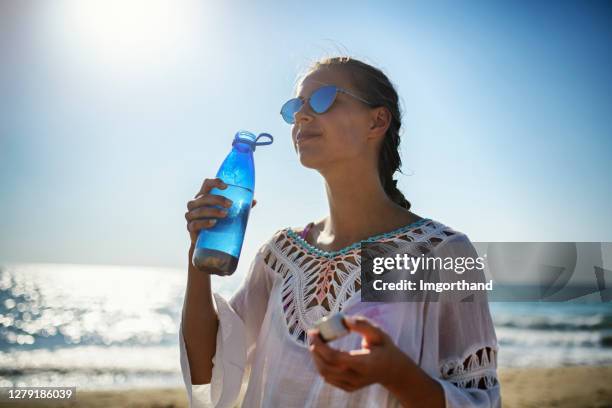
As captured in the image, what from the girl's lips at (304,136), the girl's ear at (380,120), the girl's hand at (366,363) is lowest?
the girl's hand at (366,363)

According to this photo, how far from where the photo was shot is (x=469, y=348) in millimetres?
2145

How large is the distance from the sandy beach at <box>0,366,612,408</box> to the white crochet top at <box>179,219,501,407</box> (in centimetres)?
717

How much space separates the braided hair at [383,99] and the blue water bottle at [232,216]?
52 centimetres

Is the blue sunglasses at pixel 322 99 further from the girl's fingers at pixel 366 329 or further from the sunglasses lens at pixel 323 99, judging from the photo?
the girl's fingers at pixel 366 329

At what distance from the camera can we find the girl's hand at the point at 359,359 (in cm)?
157

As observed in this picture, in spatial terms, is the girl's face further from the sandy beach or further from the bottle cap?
the sandy beach

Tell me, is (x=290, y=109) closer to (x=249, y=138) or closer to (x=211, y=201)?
(x=249, y=138)

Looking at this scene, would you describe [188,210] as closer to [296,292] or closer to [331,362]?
[296,292]

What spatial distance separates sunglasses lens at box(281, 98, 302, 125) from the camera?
2.68m

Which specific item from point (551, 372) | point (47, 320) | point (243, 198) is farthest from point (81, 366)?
point (243, 198)

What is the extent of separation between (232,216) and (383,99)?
99cm

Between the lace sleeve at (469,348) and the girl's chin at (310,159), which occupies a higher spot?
the girl's chin at (310,159)

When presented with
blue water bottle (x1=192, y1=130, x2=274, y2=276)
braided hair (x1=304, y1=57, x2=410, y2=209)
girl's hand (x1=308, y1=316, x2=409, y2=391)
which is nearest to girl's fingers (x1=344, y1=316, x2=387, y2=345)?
girl's hand (x1=308, y1=316, x2=409, y2=391)

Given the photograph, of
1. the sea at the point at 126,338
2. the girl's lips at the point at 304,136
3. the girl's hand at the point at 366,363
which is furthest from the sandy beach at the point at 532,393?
the girl's hand at the point at 366,363
